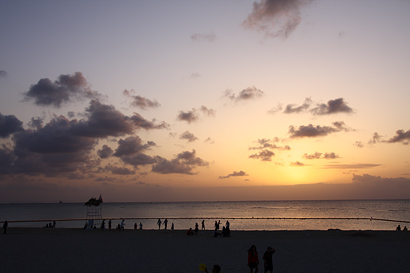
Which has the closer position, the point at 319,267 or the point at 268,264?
the point at 268,264

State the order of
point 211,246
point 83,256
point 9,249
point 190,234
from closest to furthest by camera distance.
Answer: point 83,256 < point 9,249 < point 211,246 < point 190,234

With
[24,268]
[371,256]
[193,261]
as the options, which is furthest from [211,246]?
[24,268]

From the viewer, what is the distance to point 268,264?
15.0 meters

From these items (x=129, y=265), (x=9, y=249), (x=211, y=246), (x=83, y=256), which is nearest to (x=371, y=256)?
(x=211, y=246)

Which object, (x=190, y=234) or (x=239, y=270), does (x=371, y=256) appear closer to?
(x=239, y=270)

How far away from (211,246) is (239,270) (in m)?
10.2

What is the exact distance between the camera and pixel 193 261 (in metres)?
20.1

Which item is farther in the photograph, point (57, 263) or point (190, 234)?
point (190, 234)

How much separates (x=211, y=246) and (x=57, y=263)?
41.7 ft

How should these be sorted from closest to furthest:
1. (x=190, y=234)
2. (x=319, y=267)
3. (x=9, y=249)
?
(x=319, y=267) → (x=9, y=249) → (x=190, y=234)

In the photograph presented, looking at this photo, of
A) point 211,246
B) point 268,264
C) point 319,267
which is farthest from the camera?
point 211,246

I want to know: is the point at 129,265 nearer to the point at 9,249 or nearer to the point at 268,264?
the point at 268,264

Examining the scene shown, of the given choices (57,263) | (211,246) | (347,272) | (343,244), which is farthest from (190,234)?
(347,272)

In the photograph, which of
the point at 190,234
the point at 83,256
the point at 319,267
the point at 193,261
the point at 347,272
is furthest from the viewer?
the point at 190,234
